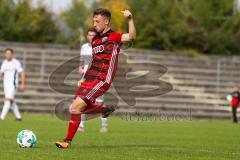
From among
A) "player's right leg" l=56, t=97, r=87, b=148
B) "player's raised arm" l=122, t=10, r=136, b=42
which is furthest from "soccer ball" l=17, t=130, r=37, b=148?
"player's raised arm" l=122, t=10, r=136, b=42

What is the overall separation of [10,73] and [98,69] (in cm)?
1202

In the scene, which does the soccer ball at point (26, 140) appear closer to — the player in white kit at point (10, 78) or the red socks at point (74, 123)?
the red socks at point (74, 123)

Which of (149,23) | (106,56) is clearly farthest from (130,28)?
(149,23)

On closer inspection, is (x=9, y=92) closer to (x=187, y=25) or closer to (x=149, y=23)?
(x=149, y=23)

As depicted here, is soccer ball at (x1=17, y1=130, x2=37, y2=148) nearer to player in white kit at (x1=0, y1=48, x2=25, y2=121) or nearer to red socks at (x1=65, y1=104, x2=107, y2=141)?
red socks at (x1=65, y1=104, x2=107, y2=141)

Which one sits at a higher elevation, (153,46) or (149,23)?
(149,23)

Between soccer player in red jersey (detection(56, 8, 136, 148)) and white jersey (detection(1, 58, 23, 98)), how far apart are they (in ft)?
38.2

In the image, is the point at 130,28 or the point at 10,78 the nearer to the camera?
the point at 130,28

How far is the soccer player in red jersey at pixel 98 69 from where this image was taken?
1215 centimetres

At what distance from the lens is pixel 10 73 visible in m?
23.9

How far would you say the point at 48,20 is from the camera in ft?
134

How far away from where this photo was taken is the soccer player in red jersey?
12.1 meters

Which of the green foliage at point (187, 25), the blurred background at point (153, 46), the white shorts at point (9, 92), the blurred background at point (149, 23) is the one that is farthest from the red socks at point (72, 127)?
the green foliage at point (187, 25)

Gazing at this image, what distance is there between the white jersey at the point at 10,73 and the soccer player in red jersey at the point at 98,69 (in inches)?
458
